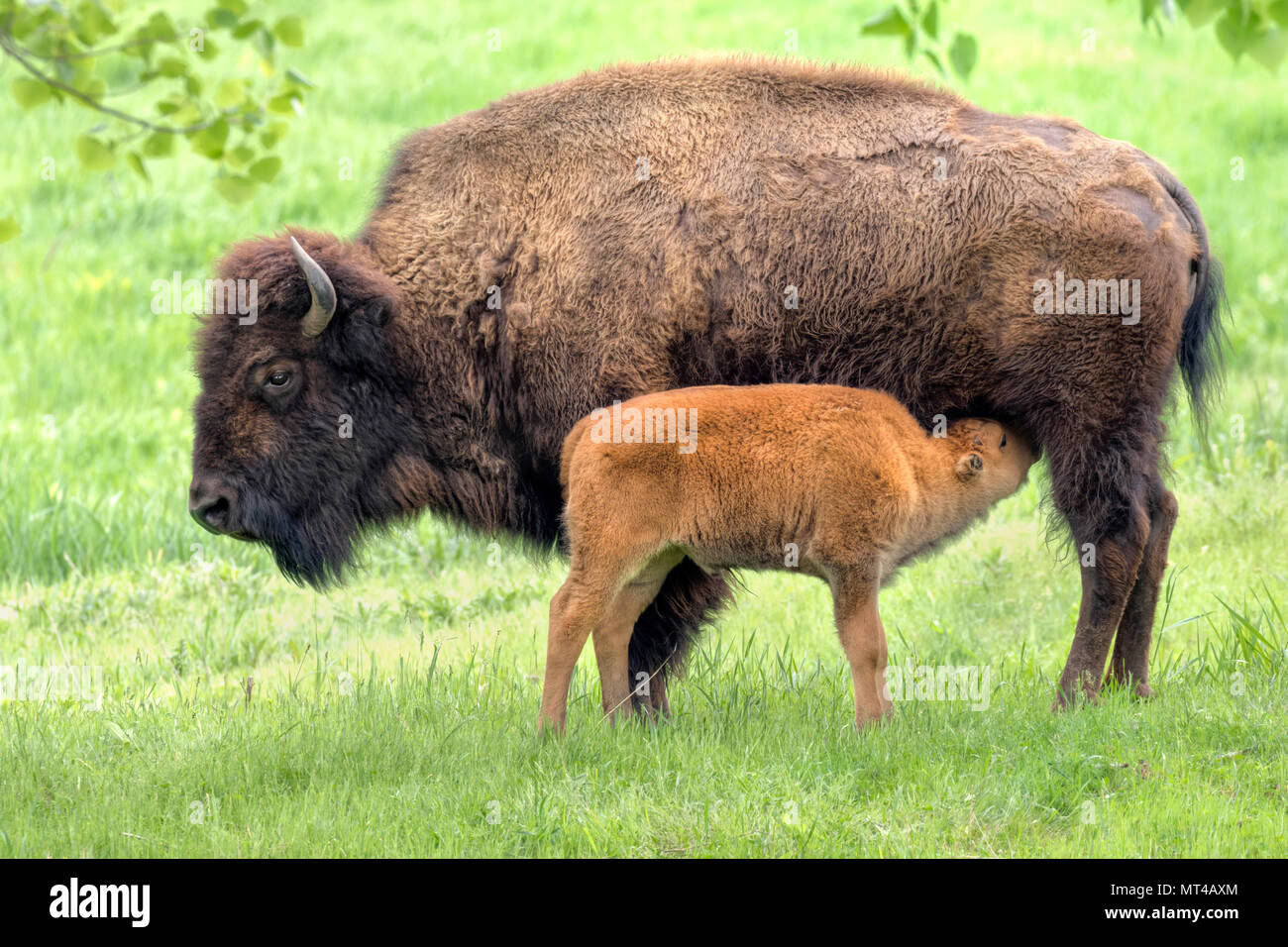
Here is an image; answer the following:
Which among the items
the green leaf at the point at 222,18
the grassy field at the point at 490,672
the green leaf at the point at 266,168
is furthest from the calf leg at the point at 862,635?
the green leaf at the point at 222,18

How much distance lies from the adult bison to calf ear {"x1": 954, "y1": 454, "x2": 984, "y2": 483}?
31cm

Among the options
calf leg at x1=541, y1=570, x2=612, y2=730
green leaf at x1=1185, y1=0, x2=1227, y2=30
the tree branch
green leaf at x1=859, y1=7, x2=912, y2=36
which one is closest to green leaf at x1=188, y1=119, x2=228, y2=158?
the tree branch

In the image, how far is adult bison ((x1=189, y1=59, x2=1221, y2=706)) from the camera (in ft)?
17.4

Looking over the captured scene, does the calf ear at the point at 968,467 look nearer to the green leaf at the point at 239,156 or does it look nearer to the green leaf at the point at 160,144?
the green leaf at the point at 239,156

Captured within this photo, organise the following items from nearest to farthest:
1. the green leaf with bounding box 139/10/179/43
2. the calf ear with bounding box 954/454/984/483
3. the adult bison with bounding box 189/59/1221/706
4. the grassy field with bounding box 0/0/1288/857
Result: the grassy field with bounding box 0/0/1288/857 → the calf ear with bounding box 954/454/984/483 → the adult bison with bounding box 189/59/1221/706 → the green leaf with bounding box 139/10/179/43

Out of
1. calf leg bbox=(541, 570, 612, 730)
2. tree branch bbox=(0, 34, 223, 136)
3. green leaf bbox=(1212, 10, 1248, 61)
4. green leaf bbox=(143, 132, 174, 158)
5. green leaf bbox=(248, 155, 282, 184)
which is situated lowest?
calf leg bbox=(541, 570, 612, 730)

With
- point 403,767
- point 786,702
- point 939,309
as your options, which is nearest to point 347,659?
point 403,767

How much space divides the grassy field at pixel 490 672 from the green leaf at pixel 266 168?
0.71 m

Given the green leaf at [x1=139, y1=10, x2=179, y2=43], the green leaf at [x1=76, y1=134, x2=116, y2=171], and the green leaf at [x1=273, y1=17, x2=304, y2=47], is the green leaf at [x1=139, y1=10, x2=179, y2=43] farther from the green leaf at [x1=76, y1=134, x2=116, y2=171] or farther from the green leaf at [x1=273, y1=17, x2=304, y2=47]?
the green leaf at [x1=76, y1=134, x2=116, y2=171]

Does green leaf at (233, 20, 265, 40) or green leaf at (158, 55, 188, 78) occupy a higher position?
green leaf at (233, 20, 265, 40)

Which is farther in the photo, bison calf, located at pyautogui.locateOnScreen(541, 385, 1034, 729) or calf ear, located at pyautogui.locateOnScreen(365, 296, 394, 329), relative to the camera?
calf ear, located at pyautogui.locateOnScreen(365, 296, 394, 329)

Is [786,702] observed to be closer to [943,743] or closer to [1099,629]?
[943,743]

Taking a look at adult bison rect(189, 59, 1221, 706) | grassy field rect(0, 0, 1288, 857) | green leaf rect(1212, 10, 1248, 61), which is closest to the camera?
green leaf rect(1212, 10, 1248, 61)

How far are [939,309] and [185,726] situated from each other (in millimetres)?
3299
